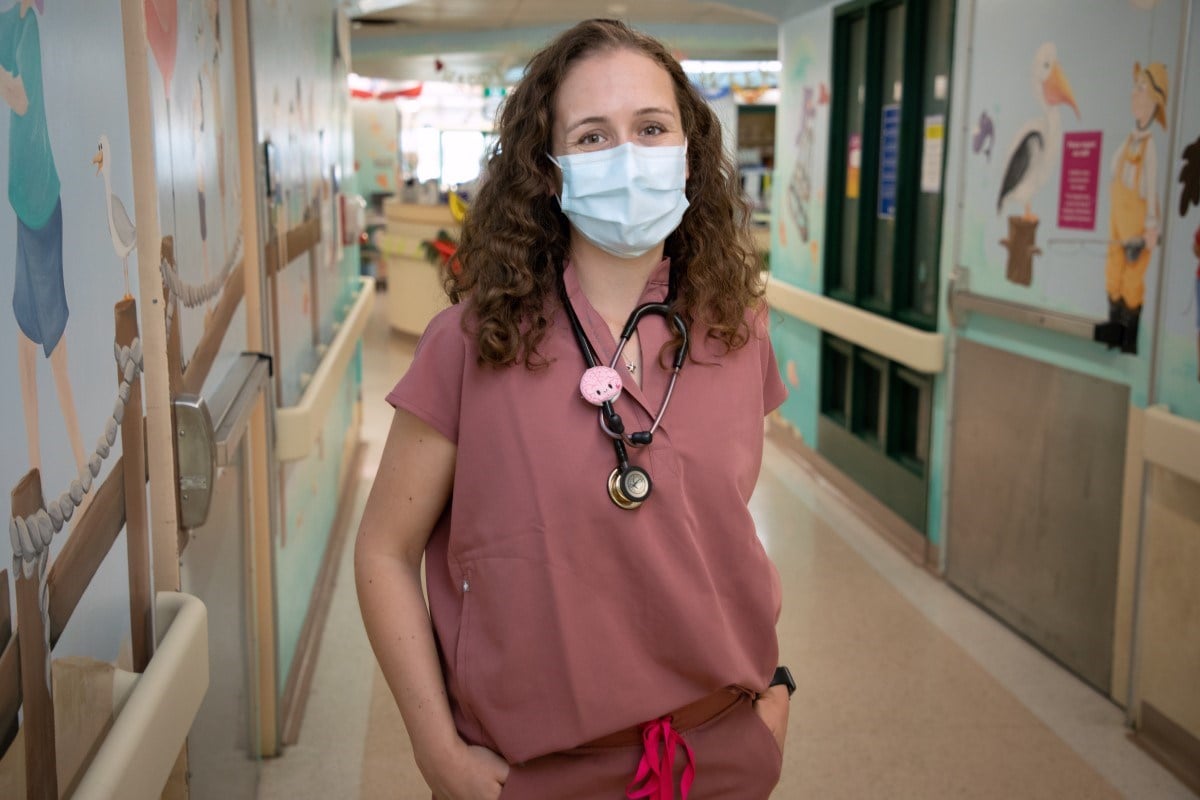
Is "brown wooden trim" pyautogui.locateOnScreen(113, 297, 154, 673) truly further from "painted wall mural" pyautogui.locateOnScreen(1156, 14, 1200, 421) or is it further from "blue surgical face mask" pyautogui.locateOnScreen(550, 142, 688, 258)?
"painted wall mural" pyautogui.locateOnScreen(1156, 14, 1200, 421)

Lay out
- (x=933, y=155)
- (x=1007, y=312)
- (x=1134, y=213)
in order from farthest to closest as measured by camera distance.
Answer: (x=933, y=155)
(x=1007, y=312)
(x=1134, y=213)

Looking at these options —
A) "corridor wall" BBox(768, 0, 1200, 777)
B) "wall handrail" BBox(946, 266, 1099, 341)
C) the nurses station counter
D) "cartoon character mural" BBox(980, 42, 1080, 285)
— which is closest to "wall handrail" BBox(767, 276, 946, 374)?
"corridor wall" BBox(768, 0, 1200, 777)

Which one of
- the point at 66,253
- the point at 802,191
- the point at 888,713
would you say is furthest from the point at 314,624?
the point at 802,191

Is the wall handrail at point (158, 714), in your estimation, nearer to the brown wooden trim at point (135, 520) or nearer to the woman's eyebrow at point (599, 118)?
the brown wooden trim at point (135, 520)

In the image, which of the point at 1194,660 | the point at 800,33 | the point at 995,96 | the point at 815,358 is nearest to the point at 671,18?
the point at 800,33

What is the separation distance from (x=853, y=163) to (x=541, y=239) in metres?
4.79

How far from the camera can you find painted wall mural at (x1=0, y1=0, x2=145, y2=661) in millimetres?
1048

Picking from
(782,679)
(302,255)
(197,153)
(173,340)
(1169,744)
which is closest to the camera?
(782,679)

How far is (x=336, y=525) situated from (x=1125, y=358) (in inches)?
130

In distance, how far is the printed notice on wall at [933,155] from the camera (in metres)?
5.07

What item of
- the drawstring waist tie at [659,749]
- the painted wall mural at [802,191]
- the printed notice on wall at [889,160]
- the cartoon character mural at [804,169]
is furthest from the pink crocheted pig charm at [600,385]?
the cartoon character mural at [804,169]

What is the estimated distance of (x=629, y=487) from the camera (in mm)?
1536

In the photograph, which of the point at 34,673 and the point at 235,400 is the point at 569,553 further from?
the point at 235,400

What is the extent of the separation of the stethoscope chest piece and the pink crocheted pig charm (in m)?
0.09
